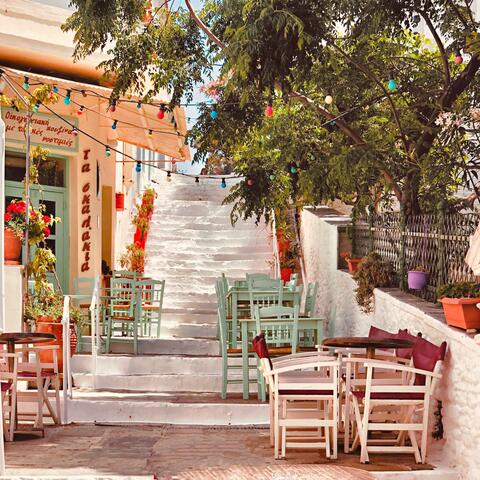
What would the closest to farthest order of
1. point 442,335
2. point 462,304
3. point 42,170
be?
point 462,304, point 442,335, point 42,170

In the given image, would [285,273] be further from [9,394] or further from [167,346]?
[9,394]

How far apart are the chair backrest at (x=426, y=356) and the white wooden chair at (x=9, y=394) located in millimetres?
3305

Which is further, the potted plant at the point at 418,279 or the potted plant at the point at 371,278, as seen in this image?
the potted plant at the point at 371,278

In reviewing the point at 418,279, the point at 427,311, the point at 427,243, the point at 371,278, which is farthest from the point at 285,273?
the point at 427,311

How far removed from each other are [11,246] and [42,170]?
3.61m

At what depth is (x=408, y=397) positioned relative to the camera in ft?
22.7

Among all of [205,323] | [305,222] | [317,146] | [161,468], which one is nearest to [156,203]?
[305,222]

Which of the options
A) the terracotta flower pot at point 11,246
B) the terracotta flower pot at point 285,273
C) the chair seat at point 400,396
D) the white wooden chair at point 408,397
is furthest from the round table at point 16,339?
the terracotta flower pot at point 285,273

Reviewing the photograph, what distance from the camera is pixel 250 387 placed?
10.9 m

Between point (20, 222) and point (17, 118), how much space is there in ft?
9.74

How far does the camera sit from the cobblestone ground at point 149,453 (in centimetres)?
696

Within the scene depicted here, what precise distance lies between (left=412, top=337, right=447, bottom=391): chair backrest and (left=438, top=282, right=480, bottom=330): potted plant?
206 millimetres

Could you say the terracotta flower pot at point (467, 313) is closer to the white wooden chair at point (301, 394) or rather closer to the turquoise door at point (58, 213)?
the white wooden chair at point (301, 394)

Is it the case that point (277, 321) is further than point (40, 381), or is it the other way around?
point (277, 321)
